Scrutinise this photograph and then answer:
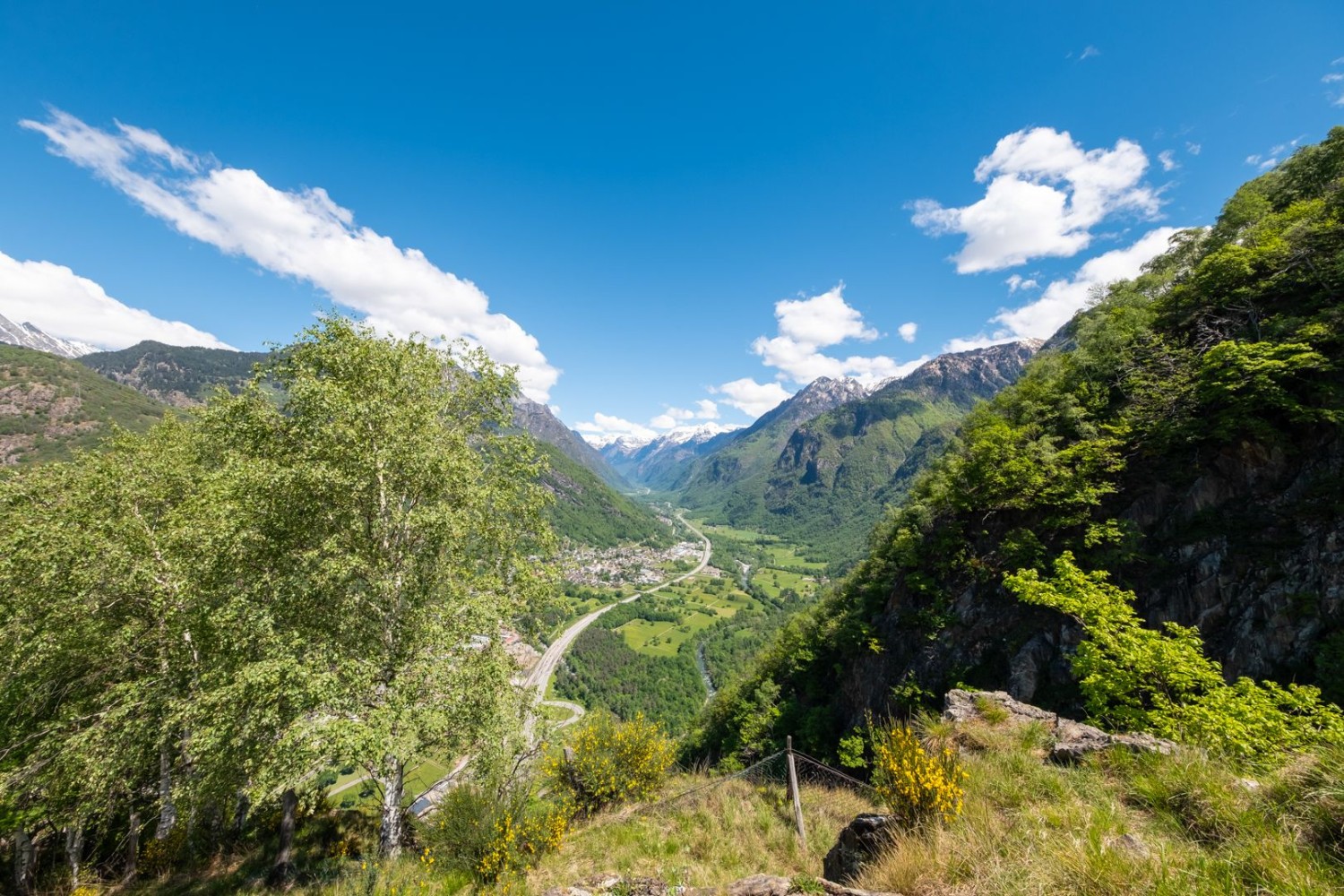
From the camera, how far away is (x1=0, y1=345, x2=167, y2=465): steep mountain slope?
344 feet

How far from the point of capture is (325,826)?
15.2 m

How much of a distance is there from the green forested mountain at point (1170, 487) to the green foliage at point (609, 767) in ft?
44.5

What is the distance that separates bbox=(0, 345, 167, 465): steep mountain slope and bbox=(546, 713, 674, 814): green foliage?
136 meters

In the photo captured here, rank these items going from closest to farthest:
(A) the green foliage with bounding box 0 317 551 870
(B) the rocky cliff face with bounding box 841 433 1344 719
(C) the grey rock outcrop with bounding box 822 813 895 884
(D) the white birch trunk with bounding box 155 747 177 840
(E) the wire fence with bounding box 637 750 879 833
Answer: (C) the grey rock outcrop with bounding box 822 813 895 884 → (A) the green foliage with bounding box 0 317 551 870 → (E) the wire fence with bounding box 637 750 879 833 → (D) the white birch trunk with bounding box 155 747 177 840 → (B) the rocky cliff face with bounding box 841 433 1344 719

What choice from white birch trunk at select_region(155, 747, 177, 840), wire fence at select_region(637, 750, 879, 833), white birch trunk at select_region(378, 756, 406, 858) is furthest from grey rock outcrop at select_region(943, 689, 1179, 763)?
white birch trunk at select_region(155, 747, 177, 840)

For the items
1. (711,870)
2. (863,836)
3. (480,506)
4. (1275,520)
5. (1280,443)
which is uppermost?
(1280,443)

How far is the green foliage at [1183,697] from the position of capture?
7796mm

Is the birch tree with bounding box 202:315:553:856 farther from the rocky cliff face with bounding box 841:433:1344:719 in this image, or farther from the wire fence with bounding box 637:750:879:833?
the rocky cliff face with bounding box 841:433:1344:719

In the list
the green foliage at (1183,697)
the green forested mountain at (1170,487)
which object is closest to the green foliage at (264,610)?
the green foliage at (1183,697)

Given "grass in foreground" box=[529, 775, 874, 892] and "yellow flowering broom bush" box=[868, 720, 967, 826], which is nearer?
"yellow flowering broom bush" box=[868, 720, 967, 826]

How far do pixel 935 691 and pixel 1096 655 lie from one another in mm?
13677

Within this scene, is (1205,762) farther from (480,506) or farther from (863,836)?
(480,506)

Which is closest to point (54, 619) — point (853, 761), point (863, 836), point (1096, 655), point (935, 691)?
point (863, 836)

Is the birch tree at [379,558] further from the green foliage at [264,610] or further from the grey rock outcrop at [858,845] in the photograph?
the grey rock outcrop at [858,845]
